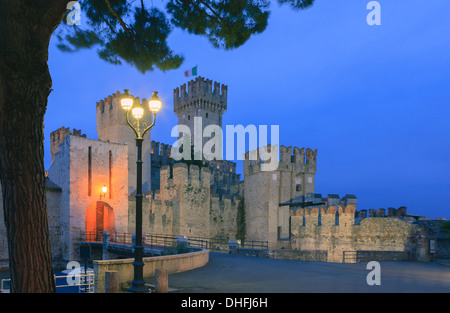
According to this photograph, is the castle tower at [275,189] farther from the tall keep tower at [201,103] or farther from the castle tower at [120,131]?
the tall keep tower at [201,103]

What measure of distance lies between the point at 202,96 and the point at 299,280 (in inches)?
1708

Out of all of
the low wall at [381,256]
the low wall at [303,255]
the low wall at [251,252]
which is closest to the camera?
the low wall at [381,256]

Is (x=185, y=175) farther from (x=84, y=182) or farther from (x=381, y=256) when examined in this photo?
(x=381, y=256)

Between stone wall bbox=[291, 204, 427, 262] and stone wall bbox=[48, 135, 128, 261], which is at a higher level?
stone wall bbox=[48, 135, 128, 261]

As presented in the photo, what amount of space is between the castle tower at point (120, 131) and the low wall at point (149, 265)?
24529 millimetres

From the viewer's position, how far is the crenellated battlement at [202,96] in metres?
53.1

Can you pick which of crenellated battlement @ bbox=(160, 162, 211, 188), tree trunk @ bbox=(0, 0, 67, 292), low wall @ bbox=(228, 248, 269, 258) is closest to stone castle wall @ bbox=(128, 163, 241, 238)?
crenellated battlement @ bbox=(160, 162, 211, 188)

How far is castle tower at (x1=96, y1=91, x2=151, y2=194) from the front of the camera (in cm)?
3938

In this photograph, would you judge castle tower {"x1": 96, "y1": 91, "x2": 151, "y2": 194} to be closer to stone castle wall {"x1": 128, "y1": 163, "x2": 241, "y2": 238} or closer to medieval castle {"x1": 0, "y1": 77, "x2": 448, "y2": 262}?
medieval castle {"x1": 0, "y1": 77, "x2": 448, "y2": 262}

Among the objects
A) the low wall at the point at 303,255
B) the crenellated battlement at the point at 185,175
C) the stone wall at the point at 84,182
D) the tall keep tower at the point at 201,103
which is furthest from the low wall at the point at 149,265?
the tall keep tower at the point at 201,103

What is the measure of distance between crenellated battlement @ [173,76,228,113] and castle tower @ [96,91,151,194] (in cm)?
1211

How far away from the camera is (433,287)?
1047cm

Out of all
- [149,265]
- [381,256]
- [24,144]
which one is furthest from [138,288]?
[381,256]

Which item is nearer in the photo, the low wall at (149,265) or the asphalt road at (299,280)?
the asphalt road at (299,280)
